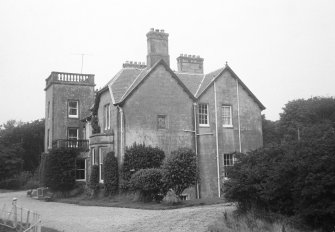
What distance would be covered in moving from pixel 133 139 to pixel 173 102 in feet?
14.6

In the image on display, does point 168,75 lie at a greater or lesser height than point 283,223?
greater

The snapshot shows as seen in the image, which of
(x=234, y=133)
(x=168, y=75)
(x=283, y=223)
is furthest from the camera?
(x=234, y=133)

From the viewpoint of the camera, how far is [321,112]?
55406 millimetres

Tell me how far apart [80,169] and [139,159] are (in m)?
11.4

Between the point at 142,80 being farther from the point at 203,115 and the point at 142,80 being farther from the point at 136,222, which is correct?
the point at 136,222

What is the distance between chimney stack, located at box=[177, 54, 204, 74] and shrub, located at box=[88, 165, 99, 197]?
1197 cm

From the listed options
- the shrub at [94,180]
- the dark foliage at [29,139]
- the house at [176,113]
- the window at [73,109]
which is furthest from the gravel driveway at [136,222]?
the dark foliage at [29,139]

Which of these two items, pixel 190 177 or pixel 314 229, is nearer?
pixel 314 229

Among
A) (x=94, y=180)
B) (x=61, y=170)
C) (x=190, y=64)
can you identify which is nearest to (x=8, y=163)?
(x=61, y=170)

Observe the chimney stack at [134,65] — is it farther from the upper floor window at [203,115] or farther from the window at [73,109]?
the window at [73,109]

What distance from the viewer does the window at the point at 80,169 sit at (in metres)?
38.2

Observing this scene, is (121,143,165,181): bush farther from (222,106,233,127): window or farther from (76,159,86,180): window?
(76,159,86,180): window

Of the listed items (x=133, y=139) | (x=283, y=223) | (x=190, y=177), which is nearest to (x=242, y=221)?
(x=283, y=223)

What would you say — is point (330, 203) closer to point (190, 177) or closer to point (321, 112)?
point (190, 177)
